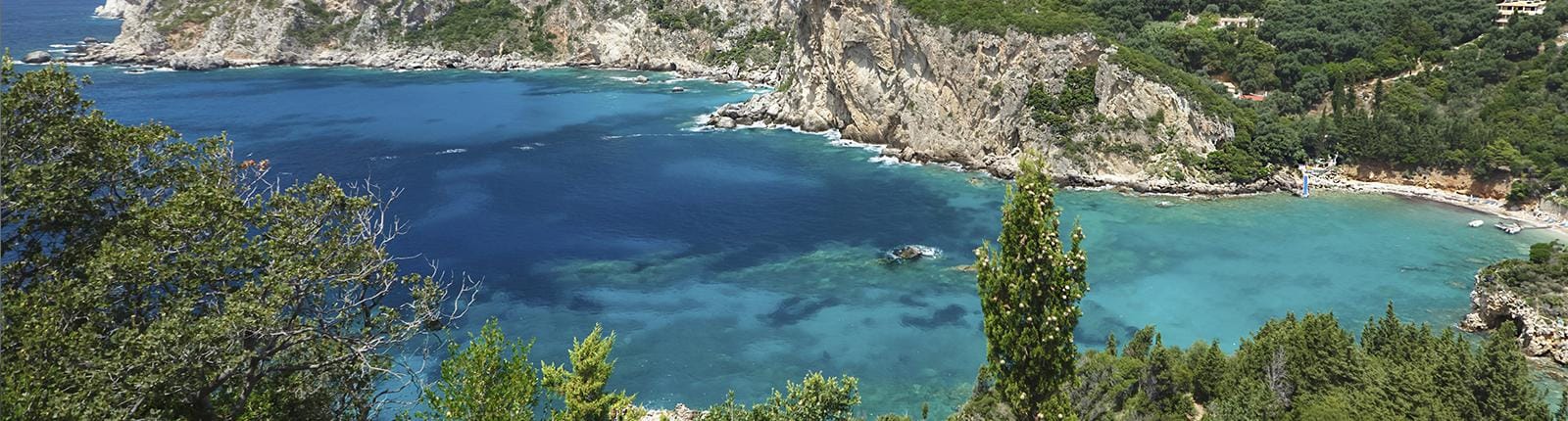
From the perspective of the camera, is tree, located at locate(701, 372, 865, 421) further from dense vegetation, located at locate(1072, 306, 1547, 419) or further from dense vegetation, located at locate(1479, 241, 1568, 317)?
dense vegetation, located at locate(1479, 241, 1568, 317)

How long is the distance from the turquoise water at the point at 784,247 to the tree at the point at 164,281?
18868 millimetres

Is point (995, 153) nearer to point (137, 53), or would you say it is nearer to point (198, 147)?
point (198, 147)

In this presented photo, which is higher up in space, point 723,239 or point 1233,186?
point 1233,186

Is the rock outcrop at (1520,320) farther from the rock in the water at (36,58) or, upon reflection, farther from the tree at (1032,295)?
the rock in the water at (36,58)

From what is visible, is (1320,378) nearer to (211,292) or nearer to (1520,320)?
(1520,320)

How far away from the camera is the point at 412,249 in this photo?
4878cm

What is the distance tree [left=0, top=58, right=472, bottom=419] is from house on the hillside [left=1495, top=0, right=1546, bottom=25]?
88.1 meters

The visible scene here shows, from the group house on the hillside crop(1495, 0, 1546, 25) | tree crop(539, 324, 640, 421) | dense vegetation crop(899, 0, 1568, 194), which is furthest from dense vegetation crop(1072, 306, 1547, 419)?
house on the hillside crop(1495, 0, 1546, 25)

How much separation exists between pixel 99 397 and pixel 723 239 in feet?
132

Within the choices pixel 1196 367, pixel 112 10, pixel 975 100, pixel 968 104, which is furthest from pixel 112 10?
pixel 1196 367

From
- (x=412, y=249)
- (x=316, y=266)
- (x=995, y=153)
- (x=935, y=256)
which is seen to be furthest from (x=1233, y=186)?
(x=316, y=266)

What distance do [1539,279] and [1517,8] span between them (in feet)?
163

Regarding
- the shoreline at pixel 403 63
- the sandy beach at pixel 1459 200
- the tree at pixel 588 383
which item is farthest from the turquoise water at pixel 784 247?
the shoreline at pixel 403 63

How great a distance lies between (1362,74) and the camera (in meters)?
70.1
